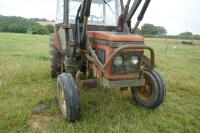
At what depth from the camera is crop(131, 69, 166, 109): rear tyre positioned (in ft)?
16.8

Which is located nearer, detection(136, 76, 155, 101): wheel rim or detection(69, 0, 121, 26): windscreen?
detection(136, 76, 155, 101): wheel rim

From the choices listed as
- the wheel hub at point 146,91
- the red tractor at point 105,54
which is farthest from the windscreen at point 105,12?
the wheel hub at point 146,91

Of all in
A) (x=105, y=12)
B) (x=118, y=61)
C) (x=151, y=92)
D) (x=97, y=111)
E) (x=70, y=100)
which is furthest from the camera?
(x=105, y=12)

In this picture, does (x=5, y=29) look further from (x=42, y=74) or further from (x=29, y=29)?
(x=42, y=74)

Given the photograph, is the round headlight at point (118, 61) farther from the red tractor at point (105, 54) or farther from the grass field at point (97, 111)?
the grass field at point (97, 111)

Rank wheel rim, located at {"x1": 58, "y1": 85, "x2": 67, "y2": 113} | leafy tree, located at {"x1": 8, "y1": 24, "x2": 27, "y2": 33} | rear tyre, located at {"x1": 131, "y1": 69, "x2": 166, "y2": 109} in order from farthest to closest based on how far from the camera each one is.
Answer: leafy tree, located at {"x1": 8, "y1": 24, "x2": 27, "y2": 33} → rear tyre, located at {"x1": 131, "y1": 69, "x2": 166, "y2": 109} → wheel rim, located at {"x1": 58, "y1": 85, "x2": 67, "y2": 113}

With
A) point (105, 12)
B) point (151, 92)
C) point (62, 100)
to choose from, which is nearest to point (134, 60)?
point (151, 92)

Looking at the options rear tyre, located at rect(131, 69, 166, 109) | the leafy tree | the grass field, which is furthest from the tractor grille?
the leafy tree

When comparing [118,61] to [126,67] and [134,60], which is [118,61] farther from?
[134,60]

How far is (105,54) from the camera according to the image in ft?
15.4

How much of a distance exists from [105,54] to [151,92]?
1415 millimetres

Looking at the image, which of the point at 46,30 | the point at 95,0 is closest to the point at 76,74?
the point at 95,0

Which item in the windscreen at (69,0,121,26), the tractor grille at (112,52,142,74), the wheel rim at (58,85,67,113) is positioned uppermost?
the windscreen at (69,0,121,26)

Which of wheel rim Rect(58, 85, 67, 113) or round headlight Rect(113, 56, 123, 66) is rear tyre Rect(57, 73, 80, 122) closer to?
wheel rim Rect(58, 85, 67, 113)
